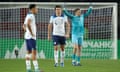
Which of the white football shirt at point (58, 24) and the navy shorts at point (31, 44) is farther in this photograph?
the white football shirt at point (58, 24)

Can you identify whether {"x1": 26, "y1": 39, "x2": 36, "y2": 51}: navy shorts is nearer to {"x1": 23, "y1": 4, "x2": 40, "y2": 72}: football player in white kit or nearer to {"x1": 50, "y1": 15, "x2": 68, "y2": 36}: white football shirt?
{"x1": 23, "y1": 4, "x2": 40, "y2": 72}: football player in white kit

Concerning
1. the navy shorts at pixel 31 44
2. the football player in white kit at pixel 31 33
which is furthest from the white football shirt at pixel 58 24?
the navy shorts at pixel 31 44

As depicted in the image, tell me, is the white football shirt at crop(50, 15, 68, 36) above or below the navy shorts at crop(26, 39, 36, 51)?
above

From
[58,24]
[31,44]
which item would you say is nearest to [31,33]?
[31,44]

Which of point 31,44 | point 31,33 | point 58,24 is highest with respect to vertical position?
point 58,24

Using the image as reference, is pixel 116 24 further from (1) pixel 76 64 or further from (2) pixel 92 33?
(1) pixel 76 64

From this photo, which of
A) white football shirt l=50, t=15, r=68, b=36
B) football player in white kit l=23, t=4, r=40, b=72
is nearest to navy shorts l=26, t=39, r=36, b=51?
football player in white kit l=23, t=4, r=40, b=72

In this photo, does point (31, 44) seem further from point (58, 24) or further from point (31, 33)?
point (58, 24)

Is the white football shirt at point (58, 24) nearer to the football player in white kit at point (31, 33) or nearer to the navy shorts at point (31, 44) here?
the football player in white kit at point (31, 33)

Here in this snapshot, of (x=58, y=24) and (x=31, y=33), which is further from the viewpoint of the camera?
(x=58, y=24)

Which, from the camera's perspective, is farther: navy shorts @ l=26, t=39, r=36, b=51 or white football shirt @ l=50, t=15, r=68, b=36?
white football shirt @ l=50, t=15, r=68, b=36

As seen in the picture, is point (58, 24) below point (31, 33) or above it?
above

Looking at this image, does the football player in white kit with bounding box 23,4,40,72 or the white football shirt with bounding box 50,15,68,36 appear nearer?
the football player in white kit with bounding box 23,4,40,72

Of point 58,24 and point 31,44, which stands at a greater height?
point 58,24
